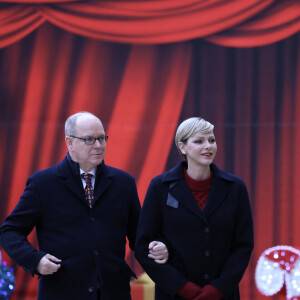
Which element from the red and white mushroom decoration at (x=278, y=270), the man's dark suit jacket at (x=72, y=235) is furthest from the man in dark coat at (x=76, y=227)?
the red and white mushroom decoration at (x=278, y=270)

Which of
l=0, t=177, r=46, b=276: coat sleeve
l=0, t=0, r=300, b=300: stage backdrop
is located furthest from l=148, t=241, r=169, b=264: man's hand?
l=0, t=0, r=300, b=300: stage backdrop

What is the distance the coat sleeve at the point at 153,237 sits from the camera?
2.29m

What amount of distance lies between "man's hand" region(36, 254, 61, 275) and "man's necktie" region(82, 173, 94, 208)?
1.03 feet

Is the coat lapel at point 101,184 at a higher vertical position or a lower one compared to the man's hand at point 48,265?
higher

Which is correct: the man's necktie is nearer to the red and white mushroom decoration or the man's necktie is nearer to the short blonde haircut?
the short blonde haircut

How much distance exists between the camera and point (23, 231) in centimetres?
256

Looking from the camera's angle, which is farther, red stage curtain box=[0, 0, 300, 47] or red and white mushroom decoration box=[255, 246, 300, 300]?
red stage curtain box=[0, 0, 300, 47]

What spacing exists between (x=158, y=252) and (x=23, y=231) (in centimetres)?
71

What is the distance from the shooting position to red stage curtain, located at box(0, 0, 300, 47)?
3955mm

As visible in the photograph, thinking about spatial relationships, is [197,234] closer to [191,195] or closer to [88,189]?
[191,195]

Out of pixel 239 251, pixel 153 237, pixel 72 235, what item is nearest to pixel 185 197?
pixel 153 237

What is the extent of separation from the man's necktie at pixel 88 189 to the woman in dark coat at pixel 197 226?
312mm

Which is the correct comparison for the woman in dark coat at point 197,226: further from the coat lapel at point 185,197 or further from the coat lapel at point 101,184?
the coat lapel at point 101,184

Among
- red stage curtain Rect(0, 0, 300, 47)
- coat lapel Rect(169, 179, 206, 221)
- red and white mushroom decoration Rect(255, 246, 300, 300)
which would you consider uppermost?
red stage curtain Rect(0, 0, 300, 47)
